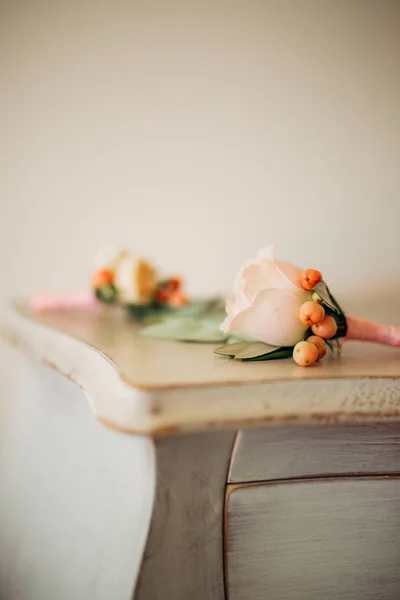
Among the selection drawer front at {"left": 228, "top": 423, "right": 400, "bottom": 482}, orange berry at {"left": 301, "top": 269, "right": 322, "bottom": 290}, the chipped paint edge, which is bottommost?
drawer front at {"left": 228, "top": 423, "right": 400, "bottom": 482}

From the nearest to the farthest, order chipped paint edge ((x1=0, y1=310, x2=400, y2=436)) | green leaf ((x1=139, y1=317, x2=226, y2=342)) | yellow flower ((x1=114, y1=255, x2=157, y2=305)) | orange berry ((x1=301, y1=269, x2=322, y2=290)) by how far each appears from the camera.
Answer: chipped paint edge ((x1=0, y1=310, x2=400, y2=436)), orange berry ((x1=301, y1=269, x2=322, y2=290)), green leaf ((x1=139, y1=317, x2=226, y2=342)), yellow flower ((x1=114, y1=255, x2=157, y2=305))

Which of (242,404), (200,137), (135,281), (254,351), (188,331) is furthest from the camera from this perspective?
(200,137)

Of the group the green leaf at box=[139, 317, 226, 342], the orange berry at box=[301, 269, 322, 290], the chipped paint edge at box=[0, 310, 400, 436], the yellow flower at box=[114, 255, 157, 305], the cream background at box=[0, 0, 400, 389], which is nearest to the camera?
the chipped paint edge at box=[0, 310, 400, 436]

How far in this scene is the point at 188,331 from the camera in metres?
0.63

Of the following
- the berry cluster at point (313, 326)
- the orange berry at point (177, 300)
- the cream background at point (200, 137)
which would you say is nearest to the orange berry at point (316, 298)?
the berry cluster at point (313, 326)

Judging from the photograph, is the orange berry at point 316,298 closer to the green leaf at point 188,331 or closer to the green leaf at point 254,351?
the green leaf at point 254,351

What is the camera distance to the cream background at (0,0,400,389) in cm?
111

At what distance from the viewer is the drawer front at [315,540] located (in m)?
0.42

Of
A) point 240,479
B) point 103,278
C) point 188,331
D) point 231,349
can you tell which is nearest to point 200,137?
point 103,278

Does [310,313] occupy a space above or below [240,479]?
above

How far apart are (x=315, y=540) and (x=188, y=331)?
0.26 metres

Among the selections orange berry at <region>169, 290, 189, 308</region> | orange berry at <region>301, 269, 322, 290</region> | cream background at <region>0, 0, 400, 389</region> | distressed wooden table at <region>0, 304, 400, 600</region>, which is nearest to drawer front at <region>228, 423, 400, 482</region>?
distressed wooden table at <region>0, 304, 400, 600</region>

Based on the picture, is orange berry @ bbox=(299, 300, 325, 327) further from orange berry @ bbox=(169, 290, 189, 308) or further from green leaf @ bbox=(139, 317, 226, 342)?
orange berry @ bbox=(169, 290, 189, 308)

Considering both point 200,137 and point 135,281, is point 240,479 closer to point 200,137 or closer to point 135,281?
point 135,281
